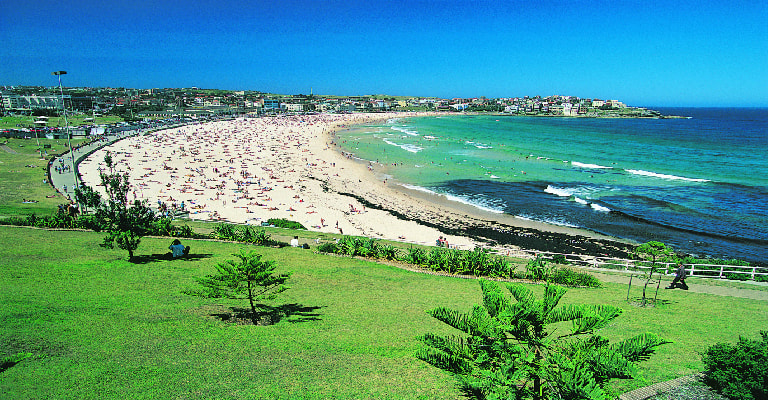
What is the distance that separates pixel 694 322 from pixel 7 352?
48.1 feet

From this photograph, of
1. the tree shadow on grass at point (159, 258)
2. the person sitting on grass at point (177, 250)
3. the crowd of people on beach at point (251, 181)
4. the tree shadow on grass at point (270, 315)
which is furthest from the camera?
the crowd of people on beach at point (251, 181)

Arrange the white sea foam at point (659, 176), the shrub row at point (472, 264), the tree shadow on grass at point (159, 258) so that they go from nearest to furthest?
the tree shadow on grass at point (159, 258), the shrub row at point (472, 264), the white sea foam at point (659, 176)

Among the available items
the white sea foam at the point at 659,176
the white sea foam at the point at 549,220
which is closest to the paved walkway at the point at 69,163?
the white sea foam at the point at 549,220

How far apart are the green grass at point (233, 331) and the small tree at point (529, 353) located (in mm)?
2304

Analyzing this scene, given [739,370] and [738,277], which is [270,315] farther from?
[738,277]

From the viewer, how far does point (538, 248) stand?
23.1m

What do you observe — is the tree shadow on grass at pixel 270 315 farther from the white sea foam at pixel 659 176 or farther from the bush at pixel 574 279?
the white sea foam at pixel 659 176

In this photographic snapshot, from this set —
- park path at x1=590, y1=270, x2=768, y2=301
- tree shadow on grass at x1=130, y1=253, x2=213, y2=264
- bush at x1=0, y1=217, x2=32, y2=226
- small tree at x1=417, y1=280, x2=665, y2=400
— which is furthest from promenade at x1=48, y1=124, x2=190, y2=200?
park path at x1=590, y1=270, x2=768, y2=301

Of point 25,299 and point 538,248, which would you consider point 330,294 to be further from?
point 538,248

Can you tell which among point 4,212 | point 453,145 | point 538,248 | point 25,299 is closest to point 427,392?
point 25,299

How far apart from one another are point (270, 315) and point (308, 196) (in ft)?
83.8

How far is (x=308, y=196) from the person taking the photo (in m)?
34.4

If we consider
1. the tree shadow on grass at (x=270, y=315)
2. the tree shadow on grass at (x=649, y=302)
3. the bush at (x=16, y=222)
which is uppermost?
the bush at (x=16, y=222)

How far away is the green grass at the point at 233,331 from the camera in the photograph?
6242 millimetres
